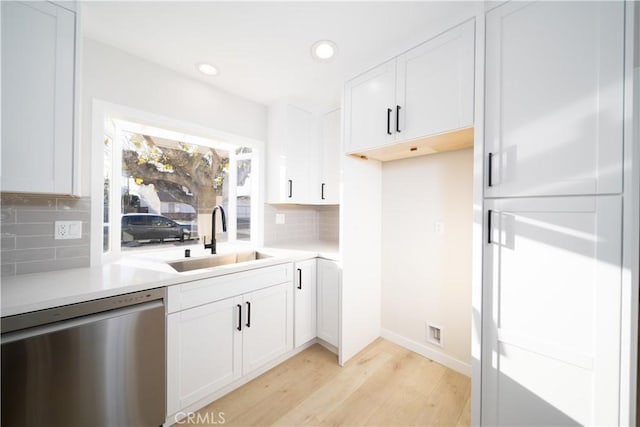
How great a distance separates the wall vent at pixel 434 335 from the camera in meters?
2.03

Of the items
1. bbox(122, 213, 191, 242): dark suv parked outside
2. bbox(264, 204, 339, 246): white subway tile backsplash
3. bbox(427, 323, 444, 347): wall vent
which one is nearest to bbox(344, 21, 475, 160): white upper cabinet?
bbox(264, 204, 339, 246): white subway tile backsplash

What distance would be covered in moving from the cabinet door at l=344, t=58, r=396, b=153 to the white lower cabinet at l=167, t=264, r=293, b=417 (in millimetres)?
1203

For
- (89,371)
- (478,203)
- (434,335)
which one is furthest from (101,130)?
(434,335)

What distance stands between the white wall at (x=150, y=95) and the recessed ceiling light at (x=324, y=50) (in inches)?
38.9

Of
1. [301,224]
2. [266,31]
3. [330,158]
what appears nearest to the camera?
[266,31]

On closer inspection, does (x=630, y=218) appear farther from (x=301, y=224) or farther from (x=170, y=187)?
(x=170, y=187)

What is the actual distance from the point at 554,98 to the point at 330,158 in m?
1.78

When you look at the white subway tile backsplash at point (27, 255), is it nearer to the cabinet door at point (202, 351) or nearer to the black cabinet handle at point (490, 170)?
the cabinet door at point (202, 351)

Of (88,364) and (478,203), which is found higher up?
(478,203)

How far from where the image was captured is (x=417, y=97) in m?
1.60

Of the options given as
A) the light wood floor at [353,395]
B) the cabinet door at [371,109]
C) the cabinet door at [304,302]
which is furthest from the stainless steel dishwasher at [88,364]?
the cabinet door at [371,109]

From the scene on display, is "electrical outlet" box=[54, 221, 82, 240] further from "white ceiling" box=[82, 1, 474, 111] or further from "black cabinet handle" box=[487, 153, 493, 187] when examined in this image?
"black cabinet handle" box=[487, 153, 493, 187]

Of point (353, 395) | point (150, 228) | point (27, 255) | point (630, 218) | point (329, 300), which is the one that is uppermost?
point (630, 218)

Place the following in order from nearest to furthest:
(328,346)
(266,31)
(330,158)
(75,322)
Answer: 1. (75,322)
2. (266,31)
3. (328,346)
4. (330,158)
